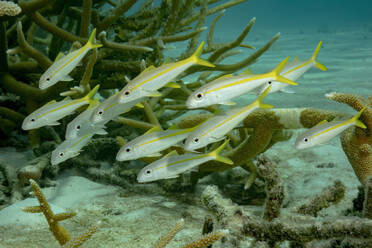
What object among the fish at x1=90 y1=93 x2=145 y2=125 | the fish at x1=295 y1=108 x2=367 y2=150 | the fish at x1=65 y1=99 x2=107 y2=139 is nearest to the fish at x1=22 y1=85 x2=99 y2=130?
the fish at x1=65 y1=99 x2=107 y2=139

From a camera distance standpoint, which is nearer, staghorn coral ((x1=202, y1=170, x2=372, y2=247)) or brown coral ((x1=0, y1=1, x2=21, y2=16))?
staghorn coral ((x1=202, y1=170, x2=372, y2=247))

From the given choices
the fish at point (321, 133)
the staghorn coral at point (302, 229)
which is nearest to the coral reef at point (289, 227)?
the staghorn coral at point (302, 229)

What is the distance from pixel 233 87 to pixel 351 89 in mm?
7542

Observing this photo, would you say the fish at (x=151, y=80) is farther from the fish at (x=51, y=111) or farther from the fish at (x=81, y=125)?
the fish at (x=51, y=111)

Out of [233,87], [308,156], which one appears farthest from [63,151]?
[308,156]

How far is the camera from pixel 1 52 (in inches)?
164

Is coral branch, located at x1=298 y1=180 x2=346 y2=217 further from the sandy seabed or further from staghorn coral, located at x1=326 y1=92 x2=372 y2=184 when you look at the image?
staghorn coral, located at x1=326 y1=92 x2=372 y2=184

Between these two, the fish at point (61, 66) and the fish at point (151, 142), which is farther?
the fish at point (61, 66)

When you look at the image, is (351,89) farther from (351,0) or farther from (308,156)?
(351,0)

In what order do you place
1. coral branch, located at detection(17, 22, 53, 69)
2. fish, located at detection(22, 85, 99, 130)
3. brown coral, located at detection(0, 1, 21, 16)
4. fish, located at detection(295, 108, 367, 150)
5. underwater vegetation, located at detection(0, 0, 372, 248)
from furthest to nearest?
1. coral branch, located at detection(17, 22, 53, 69)
2. brown coral, located at detection(0, 1, 21, 16)
3. fish, located at detection(22, 85, 99, 130)
4. fish, located at detection(295, 108, 367, 150)
5. underwater vegetation, located at detection(0, 0, 372, 248)

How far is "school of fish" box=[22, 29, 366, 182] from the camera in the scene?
2.17 m

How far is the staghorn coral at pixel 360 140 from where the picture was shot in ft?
9.34

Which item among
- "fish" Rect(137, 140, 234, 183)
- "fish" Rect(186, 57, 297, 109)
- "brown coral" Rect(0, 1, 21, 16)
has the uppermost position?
"brown coral" Rect(0, 1, 21, 16)

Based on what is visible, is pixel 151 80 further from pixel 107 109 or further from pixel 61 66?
pixel 61 66
